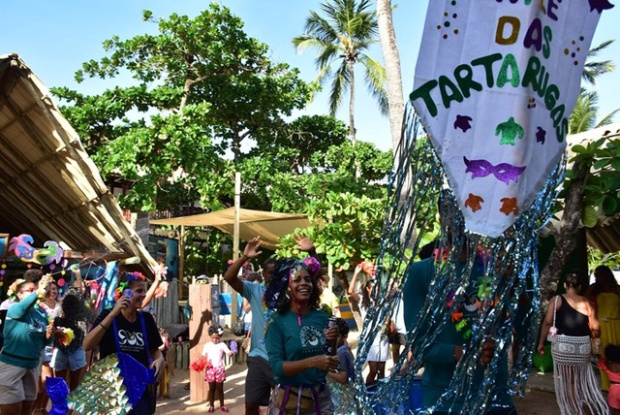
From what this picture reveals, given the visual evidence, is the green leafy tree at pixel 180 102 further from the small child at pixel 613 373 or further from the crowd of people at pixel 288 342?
the small child at pixel 613 373

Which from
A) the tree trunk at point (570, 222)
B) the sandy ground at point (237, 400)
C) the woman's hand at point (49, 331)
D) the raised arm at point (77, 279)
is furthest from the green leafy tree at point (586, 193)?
the raised arm at point (77, 279)

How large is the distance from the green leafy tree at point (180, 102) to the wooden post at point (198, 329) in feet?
20.8

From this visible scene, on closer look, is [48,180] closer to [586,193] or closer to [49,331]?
[49,331]

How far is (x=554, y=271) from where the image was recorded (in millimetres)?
6902

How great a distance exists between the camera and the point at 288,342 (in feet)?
11.9

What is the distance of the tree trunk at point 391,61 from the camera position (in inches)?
342

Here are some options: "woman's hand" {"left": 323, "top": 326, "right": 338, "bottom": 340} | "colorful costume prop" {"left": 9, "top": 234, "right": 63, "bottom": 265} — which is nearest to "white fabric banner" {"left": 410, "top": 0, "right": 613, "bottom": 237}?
"woman's hand" {"left": 323, "top": 326, "right": 338, "bottom": 340}

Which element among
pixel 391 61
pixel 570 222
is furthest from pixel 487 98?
pixel 391 61

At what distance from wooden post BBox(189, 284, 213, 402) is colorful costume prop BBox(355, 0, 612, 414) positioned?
601 centimetres

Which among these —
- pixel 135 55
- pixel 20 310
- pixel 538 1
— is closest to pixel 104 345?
pixel 20 310

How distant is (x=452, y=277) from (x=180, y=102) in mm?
15508

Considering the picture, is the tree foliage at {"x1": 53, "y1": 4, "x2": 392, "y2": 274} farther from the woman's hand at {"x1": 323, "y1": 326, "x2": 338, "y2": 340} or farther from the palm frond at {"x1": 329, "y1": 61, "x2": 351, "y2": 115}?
the woman's hand at {"x1": 323, "y1": 326, "x2": 338, "y2": 340}

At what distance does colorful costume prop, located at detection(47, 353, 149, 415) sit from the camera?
4.32 meters

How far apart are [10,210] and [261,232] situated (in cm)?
634
